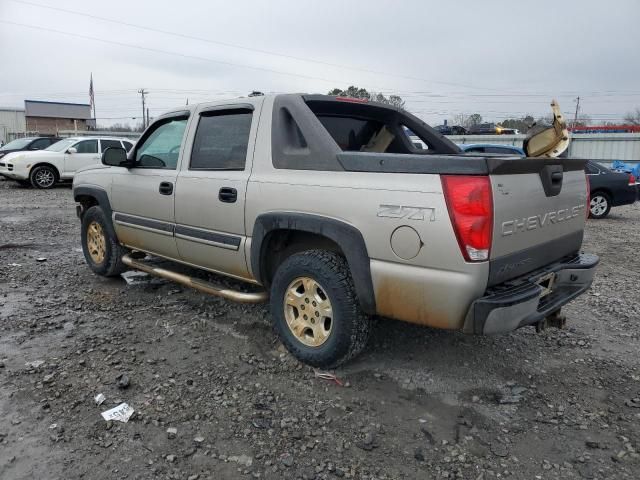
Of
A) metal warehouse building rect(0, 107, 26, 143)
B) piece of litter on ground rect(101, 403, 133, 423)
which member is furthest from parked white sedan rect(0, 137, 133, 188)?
metal warehouse building rect(0, 107, 26, 143)

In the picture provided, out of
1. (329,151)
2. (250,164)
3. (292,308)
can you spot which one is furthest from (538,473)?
(250,164)

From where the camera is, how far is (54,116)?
59.8 meters

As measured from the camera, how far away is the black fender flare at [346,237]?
120 inches

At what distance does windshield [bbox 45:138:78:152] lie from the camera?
627 inches

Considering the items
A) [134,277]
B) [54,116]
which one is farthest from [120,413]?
[54,116]

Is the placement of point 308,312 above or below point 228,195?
below

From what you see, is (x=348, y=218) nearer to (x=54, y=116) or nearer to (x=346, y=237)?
(x=346, y=237)

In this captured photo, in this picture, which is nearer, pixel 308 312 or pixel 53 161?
pixel 308 312

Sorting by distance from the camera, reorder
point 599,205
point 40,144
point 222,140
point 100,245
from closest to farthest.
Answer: point 222,140 < point 100,245 < point 599,205 < point 40,144

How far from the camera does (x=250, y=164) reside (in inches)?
148

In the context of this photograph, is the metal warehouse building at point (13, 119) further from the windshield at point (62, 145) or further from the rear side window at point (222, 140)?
the rear side window at point (222, 140)

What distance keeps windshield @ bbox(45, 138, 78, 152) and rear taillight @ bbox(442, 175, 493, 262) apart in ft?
52.5

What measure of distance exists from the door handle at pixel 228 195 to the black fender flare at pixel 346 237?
1.30 ft

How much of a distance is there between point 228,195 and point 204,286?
85cm
